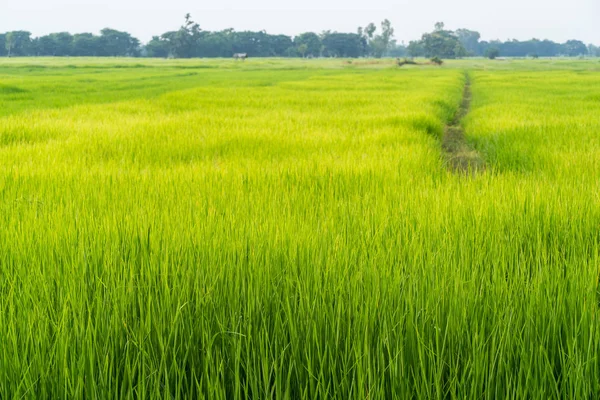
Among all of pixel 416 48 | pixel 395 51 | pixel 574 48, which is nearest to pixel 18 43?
pixel 416 48

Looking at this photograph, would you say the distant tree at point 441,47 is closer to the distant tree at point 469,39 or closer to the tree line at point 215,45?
the tree line at point 215,45

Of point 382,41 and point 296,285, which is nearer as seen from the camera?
point 296,285

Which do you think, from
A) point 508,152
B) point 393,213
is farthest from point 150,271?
point 508,152

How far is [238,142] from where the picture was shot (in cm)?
530

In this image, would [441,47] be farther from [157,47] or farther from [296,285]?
[296,285]

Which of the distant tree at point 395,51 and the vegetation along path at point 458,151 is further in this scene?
the distant tree at point 395,51

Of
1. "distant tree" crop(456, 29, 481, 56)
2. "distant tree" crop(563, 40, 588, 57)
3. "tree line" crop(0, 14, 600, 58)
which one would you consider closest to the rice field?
"tree line" crop(0, 14, 600, 58)

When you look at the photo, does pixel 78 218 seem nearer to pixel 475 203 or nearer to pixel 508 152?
pixel 475 203

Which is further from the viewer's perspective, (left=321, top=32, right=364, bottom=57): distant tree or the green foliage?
(left=321, top=32, right=364, bottom=57): distant tree

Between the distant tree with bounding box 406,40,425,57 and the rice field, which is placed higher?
the distant tree with bounding box 406,40,425,57

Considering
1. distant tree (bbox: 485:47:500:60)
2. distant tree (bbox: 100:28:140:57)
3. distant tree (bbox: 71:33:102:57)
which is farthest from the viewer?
distant tree (bbox: 485:47:500:60)

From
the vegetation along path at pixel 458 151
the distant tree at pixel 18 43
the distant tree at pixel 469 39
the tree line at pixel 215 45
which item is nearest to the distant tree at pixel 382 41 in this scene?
the tree line at pixel 215 45

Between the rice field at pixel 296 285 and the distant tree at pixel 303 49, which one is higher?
the distant tree at pixel 303 49

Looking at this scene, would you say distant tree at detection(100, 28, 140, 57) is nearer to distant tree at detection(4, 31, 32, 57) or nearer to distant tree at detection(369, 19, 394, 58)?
distant tree at detection(4, 31, 32, 57)
